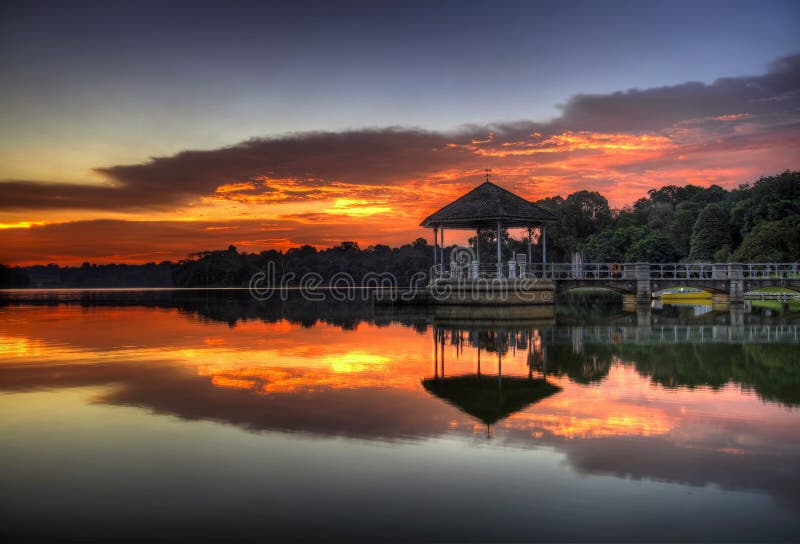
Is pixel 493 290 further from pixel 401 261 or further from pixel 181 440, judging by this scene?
pixel 401 261

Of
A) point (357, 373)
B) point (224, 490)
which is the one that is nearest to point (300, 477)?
point (224, 490)

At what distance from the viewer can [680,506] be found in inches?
213

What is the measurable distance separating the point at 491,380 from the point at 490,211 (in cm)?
1791

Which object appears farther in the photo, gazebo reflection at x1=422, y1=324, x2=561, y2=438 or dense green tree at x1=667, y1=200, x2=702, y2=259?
dense green tree at x1=667, y1=200, x2=702, y2=259

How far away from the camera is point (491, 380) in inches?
461

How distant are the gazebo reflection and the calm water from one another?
0.26 feet

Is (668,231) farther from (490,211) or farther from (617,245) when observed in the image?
(490,211)

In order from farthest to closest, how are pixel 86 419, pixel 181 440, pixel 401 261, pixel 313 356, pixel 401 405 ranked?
1. pixel 401 261
2. pixel 313 356
3. pixel 401 405
4. pixel 86 419
5. pixel 181 440

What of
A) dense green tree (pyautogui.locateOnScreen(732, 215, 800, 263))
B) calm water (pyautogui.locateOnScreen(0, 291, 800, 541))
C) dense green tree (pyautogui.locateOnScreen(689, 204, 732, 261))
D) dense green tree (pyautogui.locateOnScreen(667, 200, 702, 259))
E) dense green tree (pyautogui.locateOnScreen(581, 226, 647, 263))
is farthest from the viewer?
dense green tree (pyautogui.locateOnScreen(667, 200, 702, 259))

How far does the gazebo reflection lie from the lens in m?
9.38

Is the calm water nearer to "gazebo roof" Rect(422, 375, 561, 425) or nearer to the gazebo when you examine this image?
"gazebo roof" Rect(422, 375, 561, 425)

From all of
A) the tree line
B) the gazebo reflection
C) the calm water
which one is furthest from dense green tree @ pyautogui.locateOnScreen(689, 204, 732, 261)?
the calm water

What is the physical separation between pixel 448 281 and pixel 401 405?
2076 cm

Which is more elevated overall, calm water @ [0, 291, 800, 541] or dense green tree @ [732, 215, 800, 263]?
dense green tree @ [732, 215, 800, 263]
